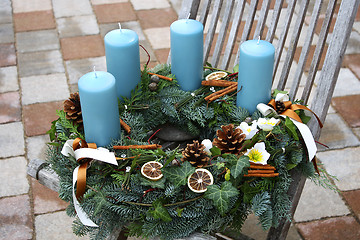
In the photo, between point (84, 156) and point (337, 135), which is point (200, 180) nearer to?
point (84, 156)

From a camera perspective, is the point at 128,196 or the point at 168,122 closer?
the point at 128,196

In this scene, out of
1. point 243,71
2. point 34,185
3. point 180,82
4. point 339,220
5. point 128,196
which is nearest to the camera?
point 128,196

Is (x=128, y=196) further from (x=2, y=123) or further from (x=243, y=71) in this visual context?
(x=2, y=123)

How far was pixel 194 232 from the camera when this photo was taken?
99cm

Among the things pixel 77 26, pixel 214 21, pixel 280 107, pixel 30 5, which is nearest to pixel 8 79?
pixel 77 26

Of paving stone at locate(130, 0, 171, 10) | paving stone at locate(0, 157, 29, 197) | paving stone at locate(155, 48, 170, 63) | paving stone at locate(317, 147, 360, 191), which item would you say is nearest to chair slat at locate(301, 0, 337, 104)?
paving stone at locate(317, 147, 360, 191)

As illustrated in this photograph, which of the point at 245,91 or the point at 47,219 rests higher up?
the point at 245,91

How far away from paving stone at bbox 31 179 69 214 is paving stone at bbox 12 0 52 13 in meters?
1.58

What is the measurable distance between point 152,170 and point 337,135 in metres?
1.42

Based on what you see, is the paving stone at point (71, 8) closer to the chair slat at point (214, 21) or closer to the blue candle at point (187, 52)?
the chair slat at point (214, 21)

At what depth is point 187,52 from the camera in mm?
1161

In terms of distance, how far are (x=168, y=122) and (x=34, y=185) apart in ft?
3.10

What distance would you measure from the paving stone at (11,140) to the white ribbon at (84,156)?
Answer: 3.90 ft

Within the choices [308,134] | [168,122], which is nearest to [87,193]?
[168,122]
